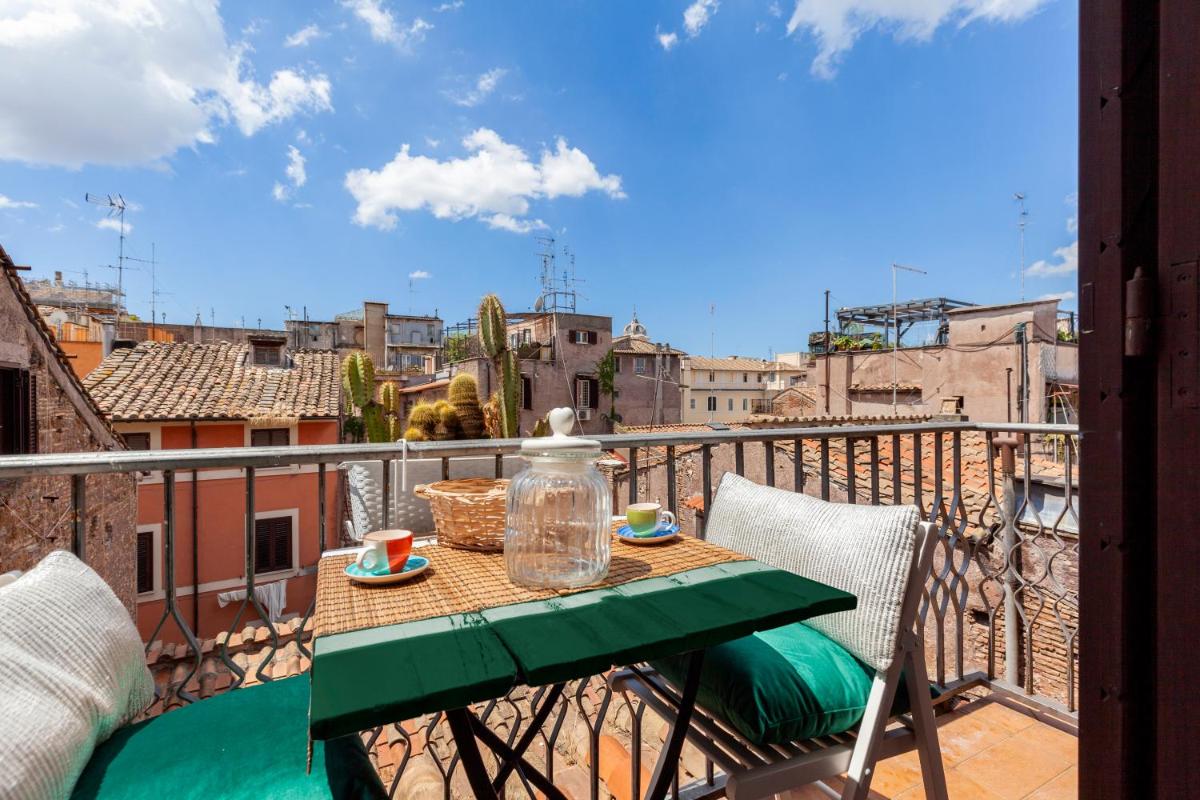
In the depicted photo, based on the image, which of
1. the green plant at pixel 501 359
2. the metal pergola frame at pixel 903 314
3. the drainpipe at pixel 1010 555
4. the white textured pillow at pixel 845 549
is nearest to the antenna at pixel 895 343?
the metal pergola frame at pixel 903 314

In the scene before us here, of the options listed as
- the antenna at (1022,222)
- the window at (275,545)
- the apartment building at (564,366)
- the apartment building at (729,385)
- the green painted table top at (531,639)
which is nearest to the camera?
the green painted table top at (531,639)

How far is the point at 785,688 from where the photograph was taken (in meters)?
1.09

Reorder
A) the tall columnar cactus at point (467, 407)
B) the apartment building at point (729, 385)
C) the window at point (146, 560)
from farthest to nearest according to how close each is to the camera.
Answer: the apartment building at point (729, 385) → the tall columnar cactus at point (467, 407) → the window at point (146, 560)

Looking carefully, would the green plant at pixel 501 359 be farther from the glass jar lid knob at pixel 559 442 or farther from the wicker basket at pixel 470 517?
the glass jar lid knob at pixel 559 442

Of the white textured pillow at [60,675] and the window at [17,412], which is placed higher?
the window at [17,412]

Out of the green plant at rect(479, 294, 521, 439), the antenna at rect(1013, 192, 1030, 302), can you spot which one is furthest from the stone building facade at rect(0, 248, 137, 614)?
the antenna at rect(1013, 192, 1030, 302)

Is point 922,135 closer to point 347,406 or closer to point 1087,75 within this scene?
point 1087,75

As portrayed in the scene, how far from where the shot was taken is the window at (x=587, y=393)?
67.8 ft

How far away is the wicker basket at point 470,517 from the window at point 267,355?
1365 cm

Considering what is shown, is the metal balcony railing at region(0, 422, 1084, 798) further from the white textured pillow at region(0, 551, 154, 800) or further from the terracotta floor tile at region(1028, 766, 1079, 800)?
the terracotta floor tile at region(1028, 766, 1079, 800)

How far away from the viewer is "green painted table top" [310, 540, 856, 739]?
637 millimetres

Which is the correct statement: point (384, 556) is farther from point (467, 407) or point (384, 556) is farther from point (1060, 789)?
point (467, 407)

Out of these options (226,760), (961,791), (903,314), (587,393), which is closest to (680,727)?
(226,760)

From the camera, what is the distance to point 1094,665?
80 centimetres
